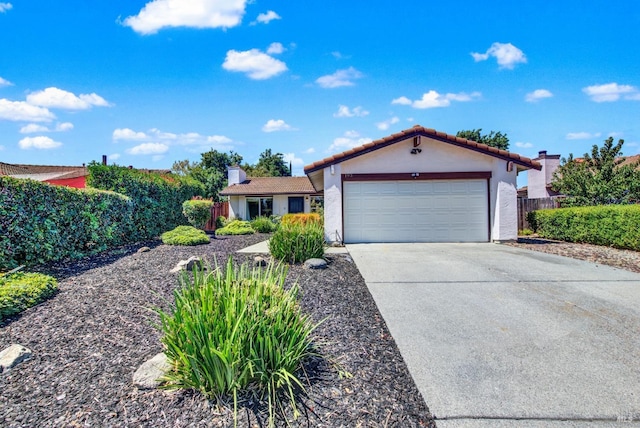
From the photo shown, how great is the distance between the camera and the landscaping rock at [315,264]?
6.81 metres

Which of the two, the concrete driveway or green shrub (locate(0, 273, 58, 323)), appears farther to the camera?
green shrub (locate(0, 273, 58, 323))

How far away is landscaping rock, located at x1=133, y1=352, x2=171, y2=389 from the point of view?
103 inches

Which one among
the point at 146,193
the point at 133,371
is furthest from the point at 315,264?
the point at 146,193

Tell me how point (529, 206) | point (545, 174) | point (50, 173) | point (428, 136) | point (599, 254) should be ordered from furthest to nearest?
point (50, 173), point (545, 174), point (529, 206), point (428, 136), point (599, 254)

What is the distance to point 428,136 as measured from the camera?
11.1 metres

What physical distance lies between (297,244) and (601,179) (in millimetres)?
13790

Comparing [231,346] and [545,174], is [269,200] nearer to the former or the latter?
[545,174]

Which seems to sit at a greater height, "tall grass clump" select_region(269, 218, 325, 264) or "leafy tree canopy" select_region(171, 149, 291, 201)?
"leafy tree canopy" select_region(171, 149, 291, 201)

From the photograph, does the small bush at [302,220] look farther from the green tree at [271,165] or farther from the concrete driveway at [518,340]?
the green tree at [271,165]

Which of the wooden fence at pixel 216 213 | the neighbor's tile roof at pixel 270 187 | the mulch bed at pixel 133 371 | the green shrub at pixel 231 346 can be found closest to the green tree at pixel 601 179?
the mulch bed at pixel 133 371

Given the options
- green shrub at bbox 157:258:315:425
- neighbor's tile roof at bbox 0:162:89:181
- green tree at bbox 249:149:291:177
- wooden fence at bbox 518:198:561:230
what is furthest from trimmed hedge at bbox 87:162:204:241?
green tree at bbox 249:149:291:177

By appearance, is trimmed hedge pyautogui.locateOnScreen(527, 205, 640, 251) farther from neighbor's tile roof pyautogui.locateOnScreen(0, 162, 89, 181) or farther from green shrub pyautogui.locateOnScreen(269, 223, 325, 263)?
neighbor's tile roof pyautogui.locateOnScreen(0, 162, 89, 181)

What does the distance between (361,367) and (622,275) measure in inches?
269

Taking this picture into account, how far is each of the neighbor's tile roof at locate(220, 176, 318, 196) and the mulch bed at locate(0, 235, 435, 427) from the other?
63.8ft
